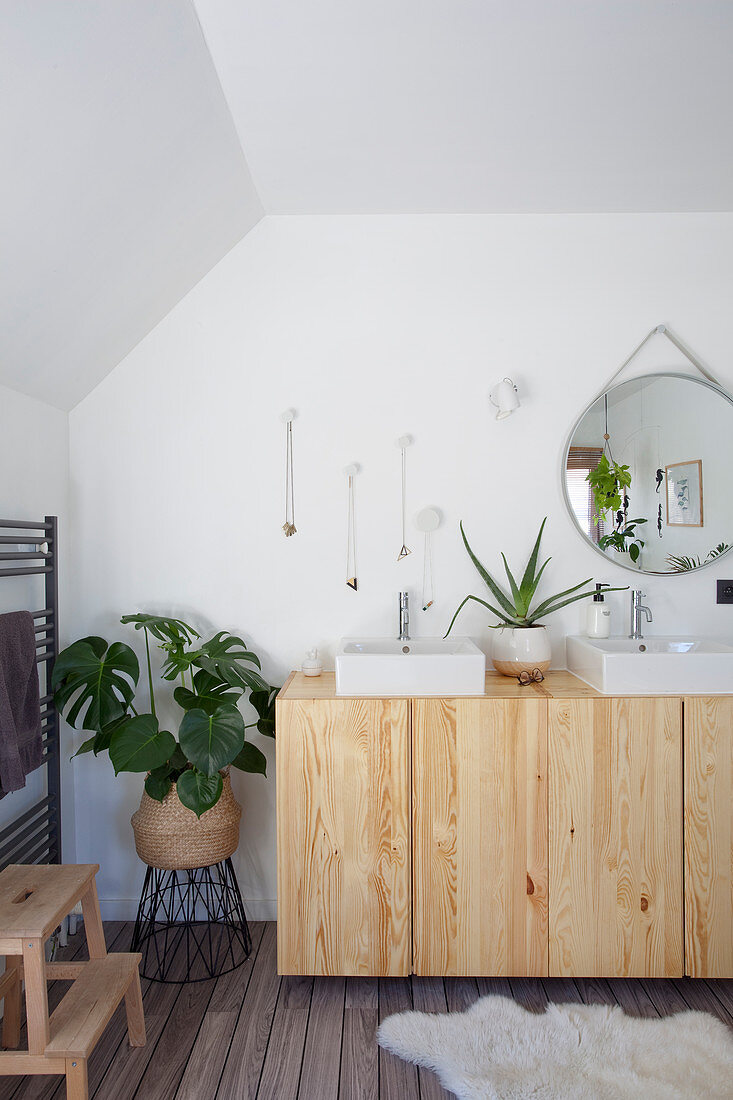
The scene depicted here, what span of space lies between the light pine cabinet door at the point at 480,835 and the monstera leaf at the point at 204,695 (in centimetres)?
58

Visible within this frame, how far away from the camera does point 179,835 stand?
216cm

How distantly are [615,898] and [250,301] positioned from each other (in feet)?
7.09

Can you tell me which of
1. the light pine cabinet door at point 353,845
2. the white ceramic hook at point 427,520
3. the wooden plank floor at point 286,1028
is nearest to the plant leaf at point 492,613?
the white ceramic hook at point 427,520

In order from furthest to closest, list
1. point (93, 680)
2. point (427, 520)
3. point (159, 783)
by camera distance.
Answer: point (427, 520), point (93, 680), point (159, 783)

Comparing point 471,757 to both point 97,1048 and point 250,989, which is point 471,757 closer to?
point 250,989

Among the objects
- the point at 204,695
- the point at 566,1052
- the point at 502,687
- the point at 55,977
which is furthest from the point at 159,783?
the point at 566,1052

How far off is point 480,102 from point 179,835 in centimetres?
214

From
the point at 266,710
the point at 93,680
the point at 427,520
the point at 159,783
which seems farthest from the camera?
the point at 427,520

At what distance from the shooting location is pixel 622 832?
2066 millimetres

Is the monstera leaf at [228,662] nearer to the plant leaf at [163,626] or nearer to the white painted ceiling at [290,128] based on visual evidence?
the plant leaf at [163,626]

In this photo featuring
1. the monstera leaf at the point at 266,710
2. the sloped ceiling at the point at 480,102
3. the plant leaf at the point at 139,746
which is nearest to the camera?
the sloped ceiling at the point at 480,102

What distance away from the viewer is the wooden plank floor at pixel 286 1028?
1.72 meters

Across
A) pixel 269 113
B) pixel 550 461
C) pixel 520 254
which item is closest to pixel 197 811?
pixel 550 461

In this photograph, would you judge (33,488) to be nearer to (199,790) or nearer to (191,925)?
(199,790)
